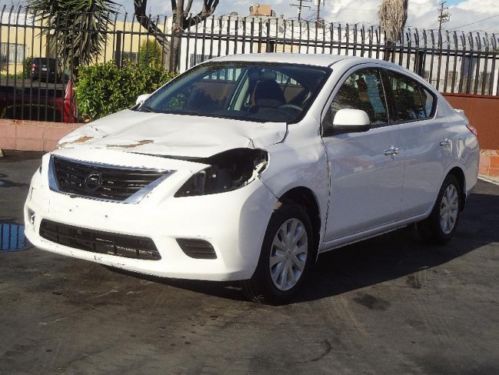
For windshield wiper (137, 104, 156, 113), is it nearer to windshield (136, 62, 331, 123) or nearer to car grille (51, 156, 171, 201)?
windshield (136, 62, 331, 123)

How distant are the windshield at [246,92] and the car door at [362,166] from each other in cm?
25

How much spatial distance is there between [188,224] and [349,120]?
5.13 ft

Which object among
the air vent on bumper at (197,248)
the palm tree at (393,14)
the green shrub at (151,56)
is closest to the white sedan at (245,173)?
the air vent on bumper at (197,248)

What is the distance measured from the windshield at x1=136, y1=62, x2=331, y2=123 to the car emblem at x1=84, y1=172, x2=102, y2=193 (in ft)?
3.83

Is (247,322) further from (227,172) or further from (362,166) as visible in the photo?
(362,166)

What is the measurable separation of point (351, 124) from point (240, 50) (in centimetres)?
854

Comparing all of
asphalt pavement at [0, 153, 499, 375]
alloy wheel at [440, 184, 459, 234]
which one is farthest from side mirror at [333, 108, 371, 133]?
alloy wheel at [440, 184, 459, 234]

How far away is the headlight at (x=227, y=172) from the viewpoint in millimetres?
5102

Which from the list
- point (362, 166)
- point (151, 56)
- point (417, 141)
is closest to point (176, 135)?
point (362, 166)

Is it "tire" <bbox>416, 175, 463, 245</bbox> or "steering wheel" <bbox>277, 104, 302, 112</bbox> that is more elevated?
"steering wheel" <bbox>277, 104, 302, 112</bbox>

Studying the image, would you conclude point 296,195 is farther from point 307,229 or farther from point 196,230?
point 196,230

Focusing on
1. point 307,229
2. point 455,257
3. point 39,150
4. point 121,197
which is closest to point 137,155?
point 121,197

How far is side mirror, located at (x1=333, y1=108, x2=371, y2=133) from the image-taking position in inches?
234

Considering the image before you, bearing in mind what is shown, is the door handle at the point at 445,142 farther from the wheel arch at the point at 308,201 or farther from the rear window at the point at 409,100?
the wheel arch at the point at 308,201
